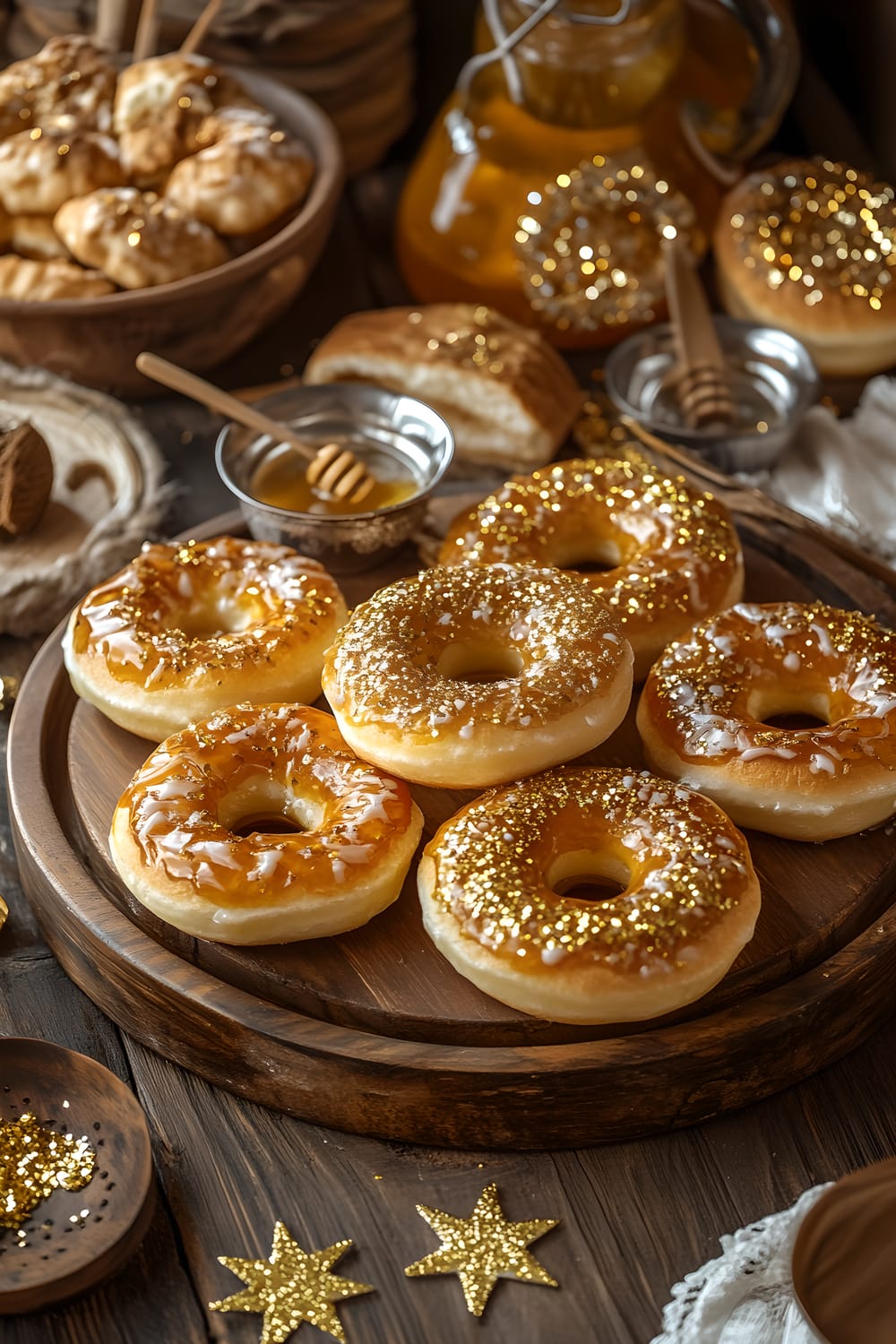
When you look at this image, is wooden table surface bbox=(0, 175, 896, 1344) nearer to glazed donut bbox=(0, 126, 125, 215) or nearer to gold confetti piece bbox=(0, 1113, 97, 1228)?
gold confetti piece bbox=(0, 1113, 97, 1228)

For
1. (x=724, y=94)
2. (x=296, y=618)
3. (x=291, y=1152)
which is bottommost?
(x=291, y=1152)

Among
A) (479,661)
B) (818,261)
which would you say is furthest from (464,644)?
(818,261)

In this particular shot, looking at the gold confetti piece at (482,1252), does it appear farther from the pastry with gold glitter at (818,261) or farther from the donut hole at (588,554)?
the pastry with gold glitter at (818,261)

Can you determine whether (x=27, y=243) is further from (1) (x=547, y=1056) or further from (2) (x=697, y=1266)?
(2) (x=697, y=1266)

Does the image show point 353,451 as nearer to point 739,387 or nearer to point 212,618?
point 212,618

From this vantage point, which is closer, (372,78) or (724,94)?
(724,94)

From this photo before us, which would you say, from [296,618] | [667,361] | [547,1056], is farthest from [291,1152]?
[667,361]

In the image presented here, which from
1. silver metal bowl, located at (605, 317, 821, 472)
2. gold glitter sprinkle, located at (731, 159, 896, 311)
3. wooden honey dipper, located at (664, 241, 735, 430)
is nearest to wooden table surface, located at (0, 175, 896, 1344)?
silver metal bowl, located at (605, 317, 821, 472)
